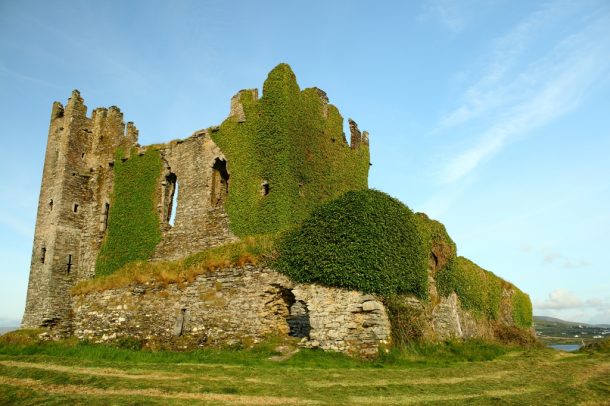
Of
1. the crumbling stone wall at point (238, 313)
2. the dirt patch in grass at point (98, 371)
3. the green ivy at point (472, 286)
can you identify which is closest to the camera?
the dirt patch in grass at point (98, 371)

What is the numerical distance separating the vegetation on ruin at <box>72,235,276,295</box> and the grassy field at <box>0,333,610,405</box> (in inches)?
138

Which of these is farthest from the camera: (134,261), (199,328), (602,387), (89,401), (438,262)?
(134,261)

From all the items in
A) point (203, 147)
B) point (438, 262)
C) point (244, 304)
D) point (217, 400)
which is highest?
point (203, 147)

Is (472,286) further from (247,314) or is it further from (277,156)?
(247,314)

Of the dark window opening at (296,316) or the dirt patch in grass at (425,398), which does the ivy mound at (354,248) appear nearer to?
the dark window opening at (296,316)

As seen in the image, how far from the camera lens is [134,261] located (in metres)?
25.4

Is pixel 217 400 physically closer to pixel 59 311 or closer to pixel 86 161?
pixel 59 311

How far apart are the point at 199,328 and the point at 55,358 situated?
5559 millimetres

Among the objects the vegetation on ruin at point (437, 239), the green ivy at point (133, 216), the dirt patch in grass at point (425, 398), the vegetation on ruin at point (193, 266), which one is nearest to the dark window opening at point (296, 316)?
the vegetation on ruin at point (193, 266)

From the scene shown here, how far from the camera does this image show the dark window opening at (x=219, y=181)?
2372 centimetres

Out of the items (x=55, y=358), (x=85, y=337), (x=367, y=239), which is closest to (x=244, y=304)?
(x=367, y=239)

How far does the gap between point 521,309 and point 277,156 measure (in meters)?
23.9

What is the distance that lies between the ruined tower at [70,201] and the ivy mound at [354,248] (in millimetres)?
15269

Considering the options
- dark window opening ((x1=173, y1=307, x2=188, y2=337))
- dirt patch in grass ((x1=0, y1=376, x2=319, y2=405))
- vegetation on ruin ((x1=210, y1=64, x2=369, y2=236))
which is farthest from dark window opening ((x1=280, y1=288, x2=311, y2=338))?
dirt patch in grass ((x1=0, y1=376, x2=319, y2=405))
